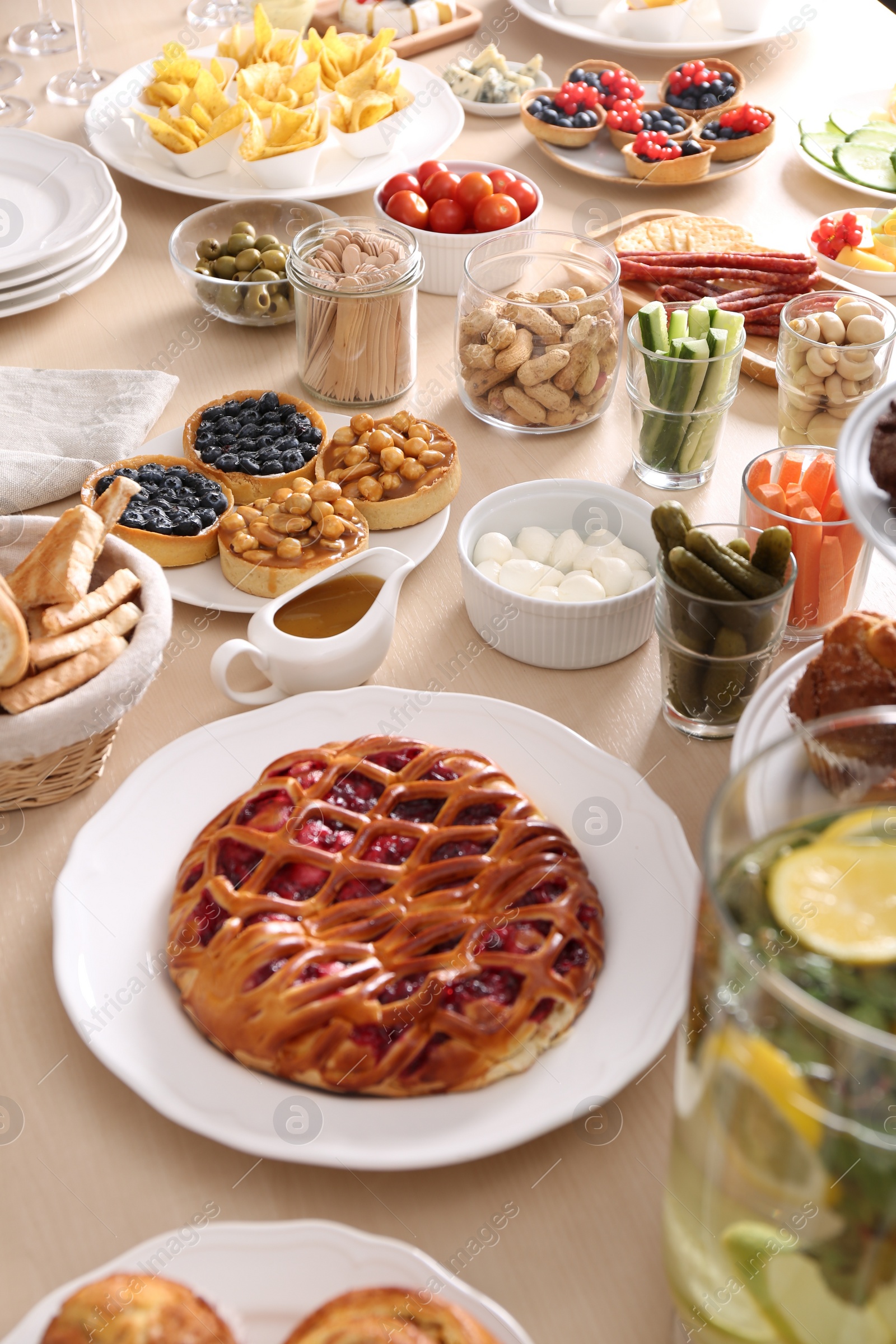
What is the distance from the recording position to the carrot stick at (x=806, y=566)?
3.57ft

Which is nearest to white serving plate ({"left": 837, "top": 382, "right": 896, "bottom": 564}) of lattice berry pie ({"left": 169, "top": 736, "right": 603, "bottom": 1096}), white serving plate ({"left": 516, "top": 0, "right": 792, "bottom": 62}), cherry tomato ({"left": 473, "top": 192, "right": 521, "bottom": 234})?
lattice berry pie ({"left": 169, "top": 736, "right": 603, "bottom": 1096})

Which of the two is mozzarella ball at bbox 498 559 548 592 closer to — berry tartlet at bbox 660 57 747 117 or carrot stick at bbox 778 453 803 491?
carrot stick at bbox 778 453 803 491

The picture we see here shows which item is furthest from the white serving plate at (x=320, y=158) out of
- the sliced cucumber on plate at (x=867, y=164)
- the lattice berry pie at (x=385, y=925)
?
the lattice berry pie at (x=385, y=925)

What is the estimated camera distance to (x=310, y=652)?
1068 millimetres

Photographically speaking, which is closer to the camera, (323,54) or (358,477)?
(358,477)

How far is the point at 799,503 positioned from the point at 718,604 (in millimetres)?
220

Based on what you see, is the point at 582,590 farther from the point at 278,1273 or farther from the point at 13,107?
the point at 13,107

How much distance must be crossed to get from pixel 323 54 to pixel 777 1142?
1.84 m

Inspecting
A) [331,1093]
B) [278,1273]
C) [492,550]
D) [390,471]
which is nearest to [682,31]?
[390,471]

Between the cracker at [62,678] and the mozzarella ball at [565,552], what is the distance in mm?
451

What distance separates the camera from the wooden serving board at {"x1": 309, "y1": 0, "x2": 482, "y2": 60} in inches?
86.1

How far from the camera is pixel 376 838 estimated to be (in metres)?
0.88

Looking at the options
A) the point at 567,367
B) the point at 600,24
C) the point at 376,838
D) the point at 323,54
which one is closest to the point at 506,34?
the point at 600,24

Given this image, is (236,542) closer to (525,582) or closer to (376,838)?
(525,582)
